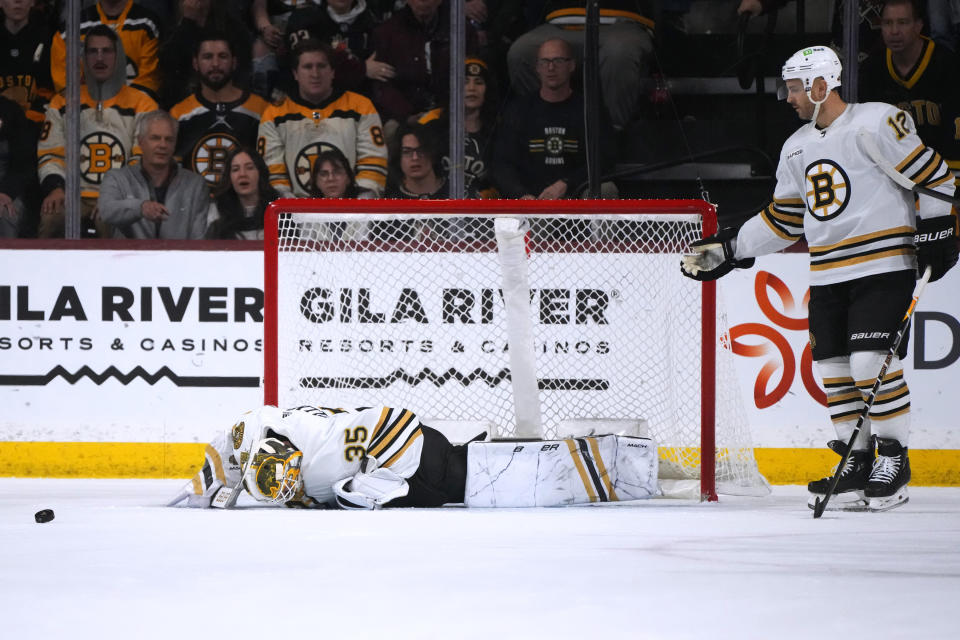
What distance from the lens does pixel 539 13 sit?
4996 millimetres

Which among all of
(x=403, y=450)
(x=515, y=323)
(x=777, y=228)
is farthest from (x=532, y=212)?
(x=403, y=450)

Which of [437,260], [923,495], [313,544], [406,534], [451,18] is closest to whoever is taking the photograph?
[313,544]

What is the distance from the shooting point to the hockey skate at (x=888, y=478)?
3346 millimetres

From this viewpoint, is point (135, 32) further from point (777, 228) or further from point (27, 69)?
point (777, 228)

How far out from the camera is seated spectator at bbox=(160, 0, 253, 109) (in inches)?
197

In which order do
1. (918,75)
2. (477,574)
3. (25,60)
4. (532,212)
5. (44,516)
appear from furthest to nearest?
1. (25,60)
2. (918,75)
3. (532,212)
4. (44,516)
5. (477,574)

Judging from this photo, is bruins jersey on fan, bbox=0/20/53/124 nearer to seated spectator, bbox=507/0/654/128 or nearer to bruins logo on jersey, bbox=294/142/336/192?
bruins logo on jersey, bbox=294/142/336/192

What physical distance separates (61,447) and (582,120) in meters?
2.42

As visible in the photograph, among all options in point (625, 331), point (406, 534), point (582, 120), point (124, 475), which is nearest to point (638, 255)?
point (625, 331)

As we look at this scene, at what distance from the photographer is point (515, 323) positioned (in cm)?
386

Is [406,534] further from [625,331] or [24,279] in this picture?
[24,279]

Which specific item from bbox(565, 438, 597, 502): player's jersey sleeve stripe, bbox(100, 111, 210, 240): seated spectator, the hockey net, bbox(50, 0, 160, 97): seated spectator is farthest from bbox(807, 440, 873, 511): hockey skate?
bbox(50, 0, 160, 97): seated spectator

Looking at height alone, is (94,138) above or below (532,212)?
above

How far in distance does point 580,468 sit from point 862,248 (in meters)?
1.03
